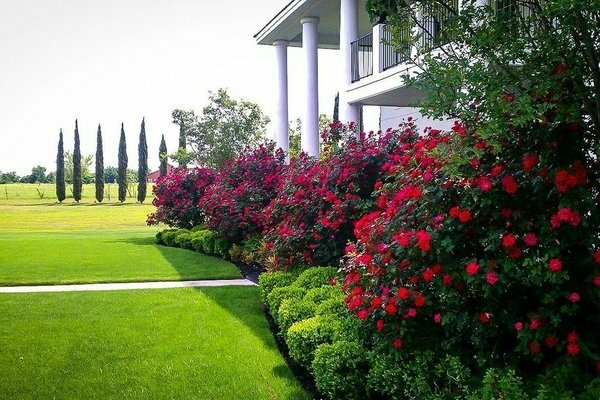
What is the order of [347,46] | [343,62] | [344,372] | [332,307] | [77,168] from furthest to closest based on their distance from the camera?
[77,168] < [343,62] < [347,46] < [332,307] < [344,372]

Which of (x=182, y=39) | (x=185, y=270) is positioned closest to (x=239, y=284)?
(x=185, y=270)

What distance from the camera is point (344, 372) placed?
163 inches

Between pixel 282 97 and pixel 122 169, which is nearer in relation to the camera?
pixel 282 97

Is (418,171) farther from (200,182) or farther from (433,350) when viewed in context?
(200,182)

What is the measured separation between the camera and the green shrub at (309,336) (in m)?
4.70

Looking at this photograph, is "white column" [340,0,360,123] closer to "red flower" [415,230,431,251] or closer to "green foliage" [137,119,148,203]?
"red flower" [415,230,431,251]

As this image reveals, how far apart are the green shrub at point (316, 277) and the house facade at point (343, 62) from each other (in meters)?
3.80

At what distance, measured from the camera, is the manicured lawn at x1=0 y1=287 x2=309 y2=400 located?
4.81 metres

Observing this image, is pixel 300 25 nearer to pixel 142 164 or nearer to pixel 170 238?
pixel 170 238

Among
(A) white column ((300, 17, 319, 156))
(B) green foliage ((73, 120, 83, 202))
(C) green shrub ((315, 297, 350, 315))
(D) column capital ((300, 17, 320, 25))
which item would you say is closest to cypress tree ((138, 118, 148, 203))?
(B) green foliage ((73, 120, 83, 202))

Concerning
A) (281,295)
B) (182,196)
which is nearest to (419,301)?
(281,295)

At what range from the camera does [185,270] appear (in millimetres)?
11094

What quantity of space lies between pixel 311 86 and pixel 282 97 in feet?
9.58

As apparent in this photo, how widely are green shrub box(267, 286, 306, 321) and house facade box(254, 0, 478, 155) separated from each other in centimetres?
431
